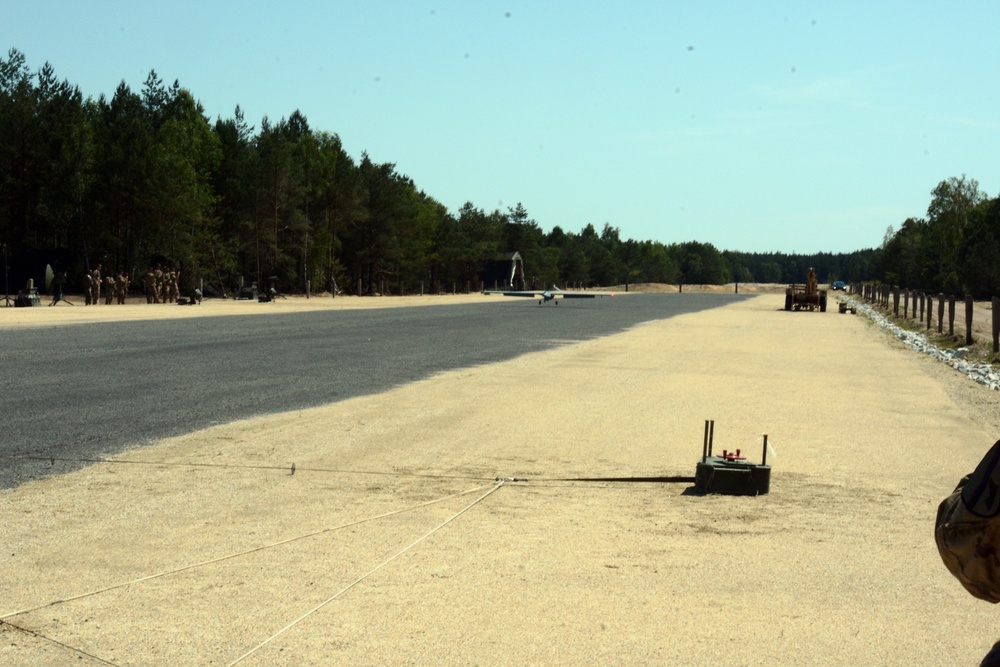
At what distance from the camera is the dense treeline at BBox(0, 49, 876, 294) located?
214ft

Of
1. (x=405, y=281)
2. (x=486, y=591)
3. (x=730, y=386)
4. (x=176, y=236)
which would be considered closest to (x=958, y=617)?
(x=486, y=591)

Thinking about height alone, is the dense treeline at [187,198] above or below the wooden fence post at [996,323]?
above

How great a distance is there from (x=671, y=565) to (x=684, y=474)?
124 inches

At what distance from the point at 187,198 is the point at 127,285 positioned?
12.7 metres

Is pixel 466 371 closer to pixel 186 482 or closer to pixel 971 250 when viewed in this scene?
pixel 186 482

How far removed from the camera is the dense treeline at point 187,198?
65125 mm

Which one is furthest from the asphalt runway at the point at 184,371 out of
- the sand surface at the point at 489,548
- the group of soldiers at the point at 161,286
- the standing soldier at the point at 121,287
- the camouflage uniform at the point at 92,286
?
the group of soldiers at the point at 161,286

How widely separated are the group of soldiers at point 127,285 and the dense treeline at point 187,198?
3.56 m

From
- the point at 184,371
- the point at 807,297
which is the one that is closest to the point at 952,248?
the point at 807,297

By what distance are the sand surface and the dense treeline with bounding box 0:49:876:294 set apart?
51.5 metres

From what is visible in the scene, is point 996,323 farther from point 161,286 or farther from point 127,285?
point 161,286

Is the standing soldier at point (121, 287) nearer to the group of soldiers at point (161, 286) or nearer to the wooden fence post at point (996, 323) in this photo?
the group of soldiers at point (161, 286)

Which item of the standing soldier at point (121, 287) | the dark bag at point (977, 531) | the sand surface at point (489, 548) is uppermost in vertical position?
the dark bag at point (977, 531)

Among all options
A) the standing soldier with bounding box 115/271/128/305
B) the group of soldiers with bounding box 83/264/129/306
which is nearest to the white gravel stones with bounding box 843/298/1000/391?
the standing soldier with bounding box 115/271/128/305
